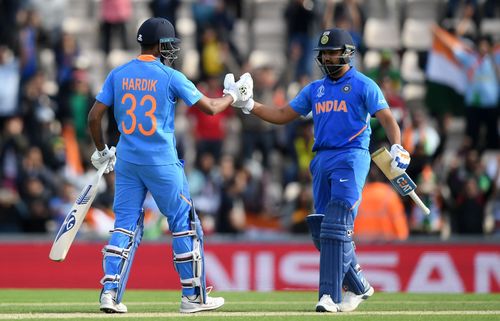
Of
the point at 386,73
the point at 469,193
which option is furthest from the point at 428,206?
the point at 386,73

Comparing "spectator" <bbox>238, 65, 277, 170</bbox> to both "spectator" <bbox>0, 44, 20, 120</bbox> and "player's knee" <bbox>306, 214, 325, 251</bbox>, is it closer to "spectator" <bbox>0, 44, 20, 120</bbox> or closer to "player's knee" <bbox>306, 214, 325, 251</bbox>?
"spectator" <bbox>0, 44, 20, 120</bbox>

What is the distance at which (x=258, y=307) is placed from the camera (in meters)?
10.5

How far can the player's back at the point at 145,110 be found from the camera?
9758mm

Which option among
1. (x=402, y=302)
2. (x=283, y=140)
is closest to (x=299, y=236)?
(x=283, y=140)

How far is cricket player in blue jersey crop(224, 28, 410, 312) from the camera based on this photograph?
32.4 feet

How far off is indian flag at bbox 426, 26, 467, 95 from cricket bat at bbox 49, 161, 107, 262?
386 inches

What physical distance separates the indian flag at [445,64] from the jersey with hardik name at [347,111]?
→ 907 centimetres

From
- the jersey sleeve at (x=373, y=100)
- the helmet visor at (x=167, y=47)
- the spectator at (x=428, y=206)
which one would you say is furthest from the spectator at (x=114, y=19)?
the jersey sleeve at (x=373, y=100)

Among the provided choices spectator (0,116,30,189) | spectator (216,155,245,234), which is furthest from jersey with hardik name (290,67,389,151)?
spectator (0,116,30,189)

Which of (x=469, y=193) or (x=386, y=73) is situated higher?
(x=386, y=73)

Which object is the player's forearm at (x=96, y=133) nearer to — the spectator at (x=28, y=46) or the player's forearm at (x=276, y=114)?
the player's forearm at (x=276, y=114)

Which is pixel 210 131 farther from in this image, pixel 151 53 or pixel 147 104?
pixel 147 104

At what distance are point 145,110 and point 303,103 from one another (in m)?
1.47

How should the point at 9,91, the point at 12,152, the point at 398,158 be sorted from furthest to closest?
the point at 9,91, the point at 12,152, the point at 398,158
